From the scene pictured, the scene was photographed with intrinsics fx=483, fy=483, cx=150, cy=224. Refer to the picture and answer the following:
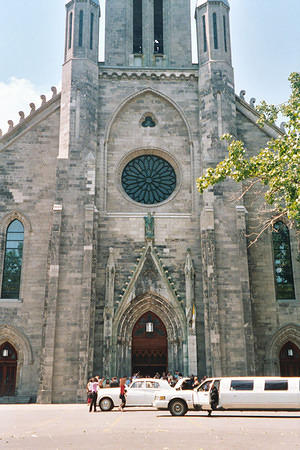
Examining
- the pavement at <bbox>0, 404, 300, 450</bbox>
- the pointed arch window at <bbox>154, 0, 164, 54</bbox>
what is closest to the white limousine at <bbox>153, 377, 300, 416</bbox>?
the pavement at <bbox>0, 404, 300, 450</bbox>

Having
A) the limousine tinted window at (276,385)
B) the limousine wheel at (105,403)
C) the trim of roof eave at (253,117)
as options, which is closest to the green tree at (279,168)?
the limousine tinted window at (276,385)

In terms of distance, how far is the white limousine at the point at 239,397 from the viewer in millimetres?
15352

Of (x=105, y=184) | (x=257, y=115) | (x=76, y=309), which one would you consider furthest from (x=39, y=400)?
(x=257, y=115)

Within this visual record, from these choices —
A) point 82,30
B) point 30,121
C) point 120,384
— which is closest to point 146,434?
point 120,384

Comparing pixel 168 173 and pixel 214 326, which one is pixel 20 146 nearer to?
pixel 168 173

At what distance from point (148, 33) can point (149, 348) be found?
1896 cm

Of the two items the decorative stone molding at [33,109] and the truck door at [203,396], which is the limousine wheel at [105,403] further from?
the decorative stone molding at [33,109]

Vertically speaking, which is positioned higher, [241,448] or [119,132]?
[119,132]

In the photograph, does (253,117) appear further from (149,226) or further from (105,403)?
(105,403)

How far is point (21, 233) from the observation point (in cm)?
2564

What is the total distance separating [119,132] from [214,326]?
39.5 ft

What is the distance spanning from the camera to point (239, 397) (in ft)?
50.9

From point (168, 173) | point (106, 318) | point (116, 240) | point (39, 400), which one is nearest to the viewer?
point (39, 400)

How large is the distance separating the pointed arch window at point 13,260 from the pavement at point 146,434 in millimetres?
11545
